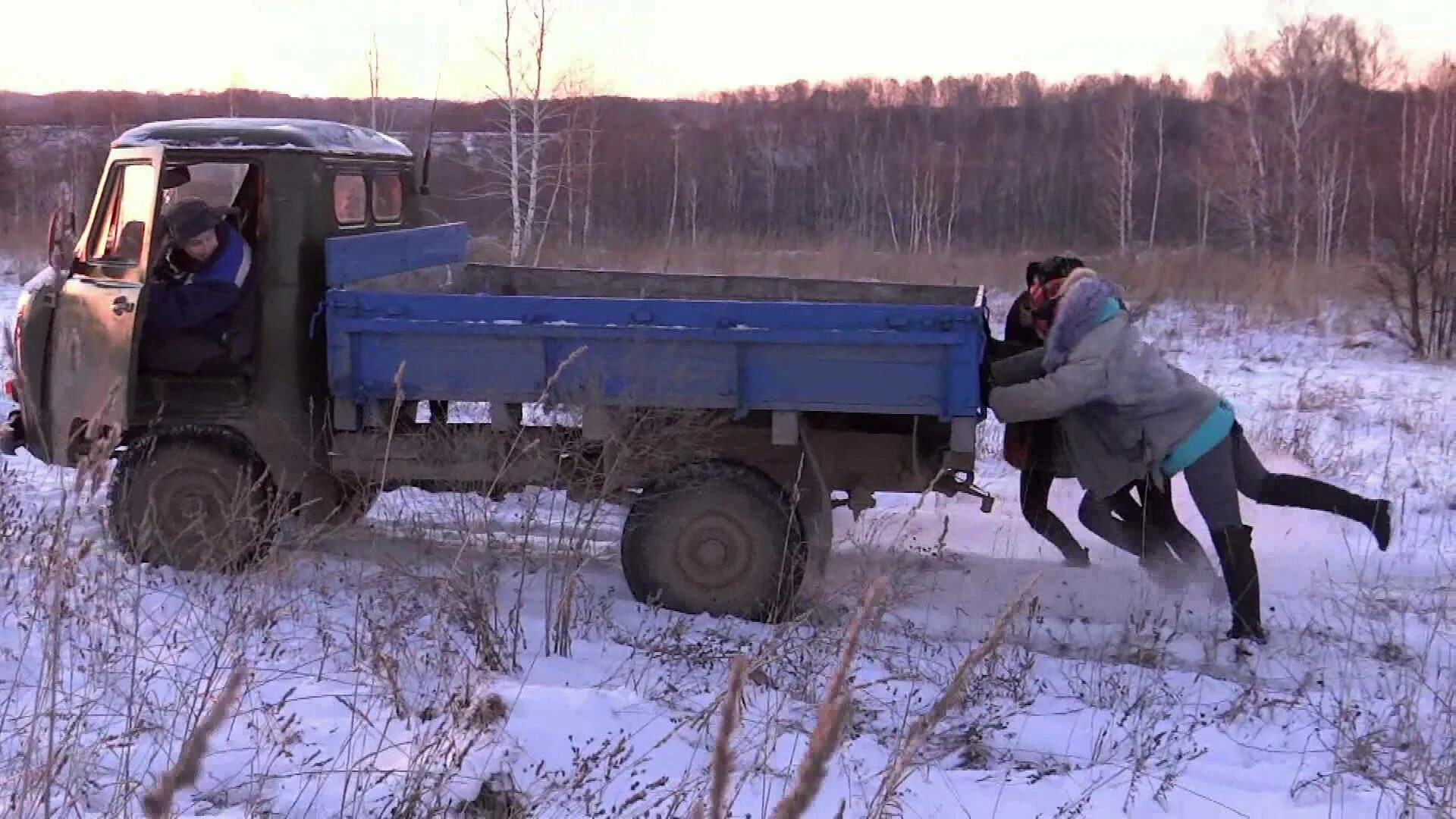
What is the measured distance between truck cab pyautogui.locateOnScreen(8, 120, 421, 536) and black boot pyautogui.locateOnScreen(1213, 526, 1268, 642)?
383 cm

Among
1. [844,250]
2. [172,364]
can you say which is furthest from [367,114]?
[172,364]

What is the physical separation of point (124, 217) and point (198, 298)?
2.17ft

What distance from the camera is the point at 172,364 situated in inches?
202

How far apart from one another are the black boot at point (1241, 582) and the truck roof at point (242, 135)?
13.8 feet

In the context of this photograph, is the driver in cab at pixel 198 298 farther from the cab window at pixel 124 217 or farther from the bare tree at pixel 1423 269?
the bare tree at pixel 1423 269

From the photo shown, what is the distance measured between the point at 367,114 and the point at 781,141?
2609 cm

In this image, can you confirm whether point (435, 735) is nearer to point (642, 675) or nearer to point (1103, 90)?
point (642, 675)

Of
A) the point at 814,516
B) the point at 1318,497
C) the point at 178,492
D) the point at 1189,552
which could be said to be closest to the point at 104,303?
the point at 178,492

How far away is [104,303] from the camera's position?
16.8 feet

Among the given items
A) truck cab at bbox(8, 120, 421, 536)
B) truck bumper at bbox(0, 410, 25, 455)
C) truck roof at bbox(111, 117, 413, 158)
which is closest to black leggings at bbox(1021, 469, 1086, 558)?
truck cab at bbox(8, 120, 421, 536)

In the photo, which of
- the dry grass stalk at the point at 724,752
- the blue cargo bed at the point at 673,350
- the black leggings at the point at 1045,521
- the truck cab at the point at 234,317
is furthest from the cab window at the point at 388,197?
the dry grass stalk at the point at 724,752

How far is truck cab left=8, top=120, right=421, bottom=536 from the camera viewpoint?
5.15m

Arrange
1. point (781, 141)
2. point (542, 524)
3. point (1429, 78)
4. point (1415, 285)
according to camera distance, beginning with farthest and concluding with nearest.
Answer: point (781, 141)
point (1429, 78)
point (1415, 285)
point (542, 524)

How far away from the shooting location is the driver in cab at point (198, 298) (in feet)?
16.4
